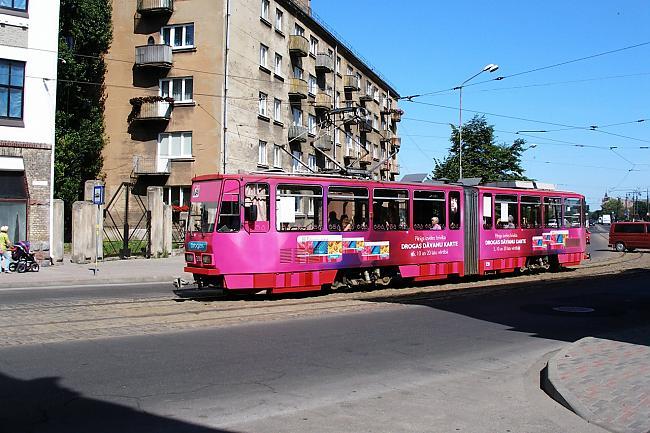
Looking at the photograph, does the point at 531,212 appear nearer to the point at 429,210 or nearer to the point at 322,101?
the point at 429,210

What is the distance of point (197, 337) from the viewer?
935 centimetres

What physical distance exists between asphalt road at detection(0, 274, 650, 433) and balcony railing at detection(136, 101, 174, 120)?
24.2m

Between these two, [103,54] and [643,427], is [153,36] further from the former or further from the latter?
[643,427]

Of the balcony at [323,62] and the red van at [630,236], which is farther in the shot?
the balcony at [323,62]

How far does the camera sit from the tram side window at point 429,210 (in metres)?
17.5

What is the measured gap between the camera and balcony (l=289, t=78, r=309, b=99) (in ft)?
127

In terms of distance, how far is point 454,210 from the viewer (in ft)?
61.5

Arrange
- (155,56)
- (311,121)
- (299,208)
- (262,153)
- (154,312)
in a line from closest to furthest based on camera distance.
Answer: (154,312) → (299,208) → (155,56) → (262,153) → (311,121)

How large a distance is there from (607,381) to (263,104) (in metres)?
31.2

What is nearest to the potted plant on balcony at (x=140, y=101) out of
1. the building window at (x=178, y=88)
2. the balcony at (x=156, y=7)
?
the building window at (x=178, y=88)

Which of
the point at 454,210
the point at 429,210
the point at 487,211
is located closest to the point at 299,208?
the point at 429,210

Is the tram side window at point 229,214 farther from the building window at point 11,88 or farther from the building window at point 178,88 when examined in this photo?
the building window at point 178,88

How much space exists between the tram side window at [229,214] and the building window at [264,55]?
2405cm

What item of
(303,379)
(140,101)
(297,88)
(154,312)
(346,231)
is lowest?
(303,379)
